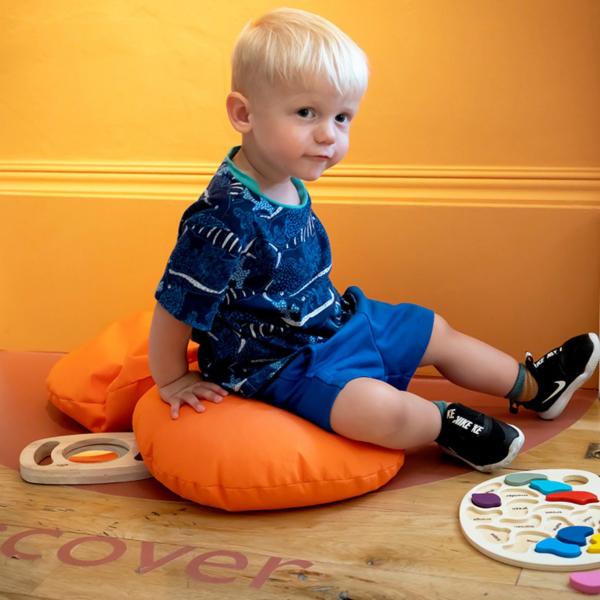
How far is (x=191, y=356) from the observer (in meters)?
1.79

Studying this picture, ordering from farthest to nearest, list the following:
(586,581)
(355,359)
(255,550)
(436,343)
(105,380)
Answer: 1. (105,380)
2. (436,343)
3. (355,359)
4. (255,550)
5. (586,581)

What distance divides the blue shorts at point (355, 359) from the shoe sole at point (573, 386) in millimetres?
246

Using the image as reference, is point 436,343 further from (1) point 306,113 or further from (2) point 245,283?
(1) point 306,113

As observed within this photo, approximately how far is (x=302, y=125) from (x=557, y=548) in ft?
2.21

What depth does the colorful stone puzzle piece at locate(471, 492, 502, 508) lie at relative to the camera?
4.60ft

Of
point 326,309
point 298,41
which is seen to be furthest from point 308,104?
point 326,309

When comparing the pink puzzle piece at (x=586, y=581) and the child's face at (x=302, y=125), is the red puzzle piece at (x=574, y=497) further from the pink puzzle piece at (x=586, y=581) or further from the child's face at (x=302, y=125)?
the child's face at (x=302, y=125)

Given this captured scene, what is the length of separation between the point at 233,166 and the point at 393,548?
2.00ft

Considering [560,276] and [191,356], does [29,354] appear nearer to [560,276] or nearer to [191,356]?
[191,356]

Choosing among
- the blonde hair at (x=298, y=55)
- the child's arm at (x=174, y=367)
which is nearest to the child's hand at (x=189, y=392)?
the child's arm at (x=174, y=367)

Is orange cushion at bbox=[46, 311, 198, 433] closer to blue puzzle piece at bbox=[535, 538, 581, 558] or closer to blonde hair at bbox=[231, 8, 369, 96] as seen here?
blonde hair at bbox=[231, 8, 369, 96]

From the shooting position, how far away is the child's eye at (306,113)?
57.7 inches

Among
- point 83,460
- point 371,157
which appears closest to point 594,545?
point 83,460

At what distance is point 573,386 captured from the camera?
5.60ft
